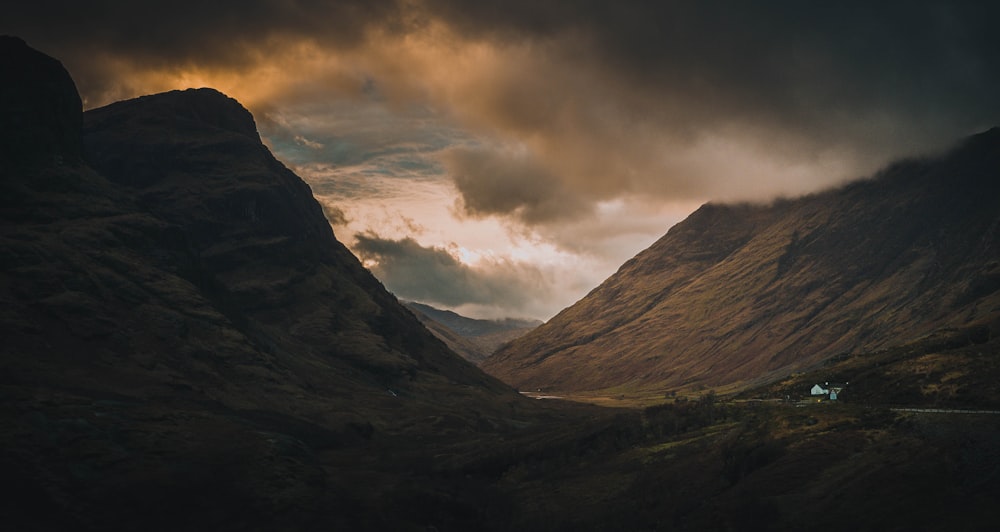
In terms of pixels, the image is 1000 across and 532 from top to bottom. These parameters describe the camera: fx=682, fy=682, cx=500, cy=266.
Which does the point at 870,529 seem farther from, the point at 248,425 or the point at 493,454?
the point at 248,425

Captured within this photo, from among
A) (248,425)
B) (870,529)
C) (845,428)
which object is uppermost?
(248,425)

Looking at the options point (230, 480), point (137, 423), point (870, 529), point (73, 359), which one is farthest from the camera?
point (73, 359)

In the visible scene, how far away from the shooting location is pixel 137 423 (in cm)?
15438

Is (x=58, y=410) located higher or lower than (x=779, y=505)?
higher

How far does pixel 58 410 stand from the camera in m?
142

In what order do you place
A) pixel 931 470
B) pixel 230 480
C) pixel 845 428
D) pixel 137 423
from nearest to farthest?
pixel 931 470, pixel 845 428, pixel 230 480, pixel 137 423

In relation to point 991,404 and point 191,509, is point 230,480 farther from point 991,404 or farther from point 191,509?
point 991,404

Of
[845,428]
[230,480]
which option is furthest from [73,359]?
[845,428]

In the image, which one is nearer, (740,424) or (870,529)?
(870,529)

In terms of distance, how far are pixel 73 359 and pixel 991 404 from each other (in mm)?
216314

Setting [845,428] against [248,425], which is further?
[248,425]

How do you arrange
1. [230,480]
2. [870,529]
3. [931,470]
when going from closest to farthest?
[870,529]
[931,470]
[230,480]

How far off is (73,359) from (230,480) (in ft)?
255

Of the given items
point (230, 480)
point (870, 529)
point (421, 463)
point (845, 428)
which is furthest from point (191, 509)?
point (845, 428)
